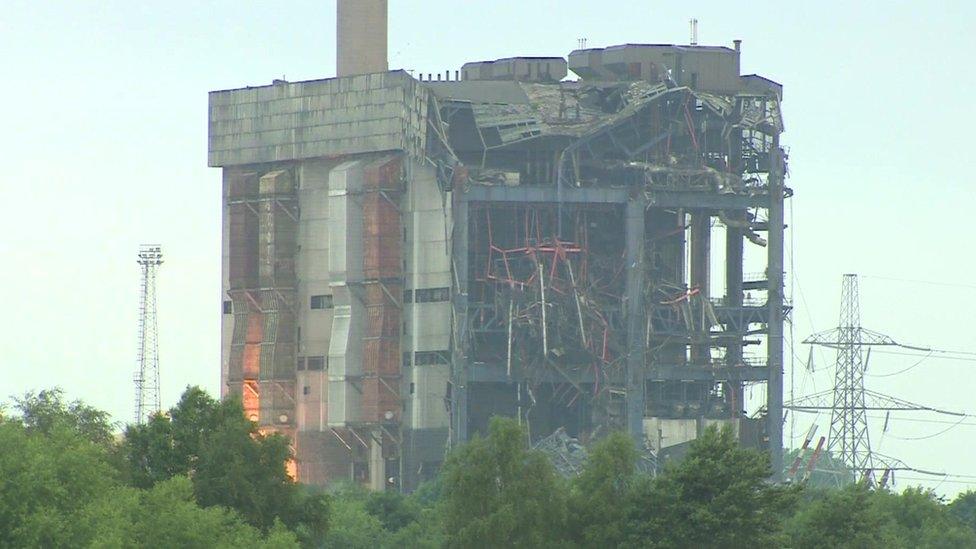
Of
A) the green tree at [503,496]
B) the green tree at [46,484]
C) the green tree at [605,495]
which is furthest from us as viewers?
the green tree at [605,495]

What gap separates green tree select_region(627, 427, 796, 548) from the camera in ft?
430

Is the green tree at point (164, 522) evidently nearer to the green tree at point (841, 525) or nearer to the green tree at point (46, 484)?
the green tree at point (46, 484)

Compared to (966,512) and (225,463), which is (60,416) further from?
(966,512)

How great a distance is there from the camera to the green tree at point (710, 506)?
131 m

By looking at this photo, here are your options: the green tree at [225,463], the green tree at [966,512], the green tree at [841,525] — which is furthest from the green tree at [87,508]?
the green tree at [966,512]

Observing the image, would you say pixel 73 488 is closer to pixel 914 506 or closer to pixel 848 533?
pixel 848 533

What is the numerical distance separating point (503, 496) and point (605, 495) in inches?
191

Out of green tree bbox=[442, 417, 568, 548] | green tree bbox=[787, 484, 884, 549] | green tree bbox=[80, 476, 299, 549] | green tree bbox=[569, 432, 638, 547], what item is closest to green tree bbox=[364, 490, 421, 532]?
green tree bbox=[787, 484, 884, 549]

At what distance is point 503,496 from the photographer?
132125 millimetres

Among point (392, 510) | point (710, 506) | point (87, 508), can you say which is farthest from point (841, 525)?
point (392, 510)

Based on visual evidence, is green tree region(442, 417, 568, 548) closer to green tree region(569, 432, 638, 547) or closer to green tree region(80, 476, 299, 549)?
green tree region(569, 432, 638, 547)

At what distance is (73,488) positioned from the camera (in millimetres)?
121312

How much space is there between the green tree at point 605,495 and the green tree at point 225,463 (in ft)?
43.2

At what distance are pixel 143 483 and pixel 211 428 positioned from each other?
4880mm
